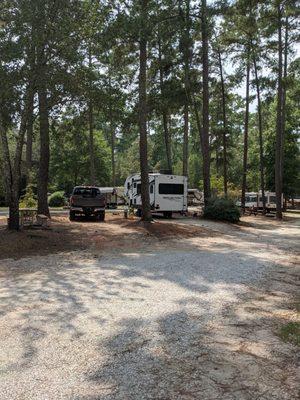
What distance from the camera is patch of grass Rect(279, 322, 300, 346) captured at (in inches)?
223

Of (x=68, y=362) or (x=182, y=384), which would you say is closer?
(x=182, y=384)

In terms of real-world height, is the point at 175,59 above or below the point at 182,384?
above

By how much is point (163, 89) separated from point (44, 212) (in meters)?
13.3

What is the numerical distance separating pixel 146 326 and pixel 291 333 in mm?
1852

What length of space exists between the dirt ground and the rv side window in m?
14.7

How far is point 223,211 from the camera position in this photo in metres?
26.5

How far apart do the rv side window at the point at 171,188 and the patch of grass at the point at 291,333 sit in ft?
69.8

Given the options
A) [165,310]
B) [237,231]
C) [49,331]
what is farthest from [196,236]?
[49,331]

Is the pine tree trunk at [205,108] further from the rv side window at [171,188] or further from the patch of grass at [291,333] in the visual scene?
the patch of grass at [291,333]

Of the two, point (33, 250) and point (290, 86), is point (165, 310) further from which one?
point (290, 86)

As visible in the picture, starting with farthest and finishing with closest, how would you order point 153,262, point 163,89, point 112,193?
→ 1. point 112,193
2. point 163,89
3. point 153,262

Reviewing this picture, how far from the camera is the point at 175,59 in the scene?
104ft

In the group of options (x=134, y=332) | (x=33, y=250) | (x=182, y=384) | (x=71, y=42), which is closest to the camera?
(x=182, y=384)

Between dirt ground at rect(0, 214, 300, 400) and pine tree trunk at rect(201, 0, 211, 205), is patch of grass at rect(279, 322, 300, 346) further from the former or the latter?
pine tree trunk at rect(201, 0, 211, 205)
